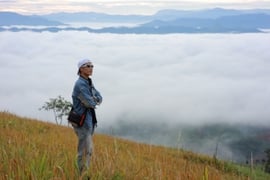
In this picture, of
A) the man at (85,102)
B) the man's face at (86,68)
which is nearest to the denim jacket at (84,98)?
the man at (85,102)

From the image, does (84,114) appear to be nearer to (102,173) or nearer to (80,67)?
(80,67)

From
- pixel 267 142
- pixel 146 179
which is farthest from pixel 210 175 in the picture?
pixel 267 142

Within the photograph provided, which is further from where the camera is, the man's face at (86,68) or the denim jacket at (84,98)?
the man's face at (86,68)

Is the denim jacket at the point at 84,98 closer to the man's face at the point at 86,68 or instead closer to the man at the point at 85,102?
the man at the point at 85,102

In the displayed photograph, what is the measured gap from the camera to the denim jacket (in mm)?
6625

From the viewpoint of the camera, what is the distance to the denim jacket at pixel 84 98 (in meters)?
6.62

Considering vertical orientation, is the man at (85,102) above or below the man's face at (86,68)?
below

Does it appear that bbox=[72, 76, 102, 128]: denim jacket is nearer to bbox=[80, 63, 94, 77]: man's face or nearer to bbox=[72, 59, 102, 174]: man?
bbox=[72, 59, 102, 174]: man

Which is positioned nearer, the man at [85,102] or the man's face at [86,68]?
the man at [85,102]

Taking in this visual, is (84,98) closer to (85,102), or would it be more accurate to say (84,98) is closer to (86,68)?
(85,102)

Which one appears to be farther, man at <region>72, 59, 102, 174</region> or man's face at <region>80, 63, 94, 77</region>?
man's face at <region>80, 63, 94, 77</region>

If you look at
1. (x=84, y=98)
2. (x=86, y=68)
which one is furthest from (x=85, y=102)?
(x=86, y=68)

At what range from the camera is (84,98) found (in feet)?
21.7

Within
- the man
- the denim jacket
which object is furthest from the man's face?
the denim jacket
